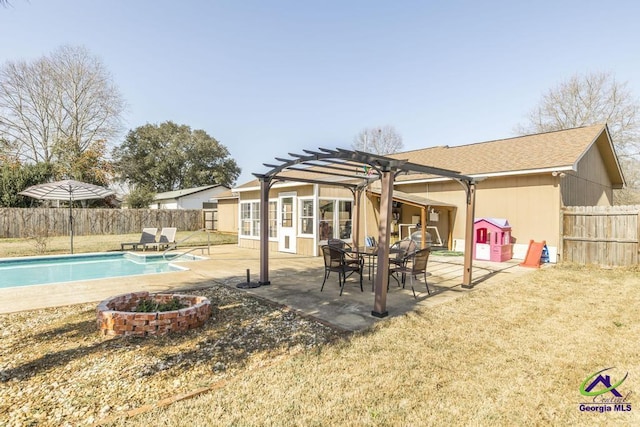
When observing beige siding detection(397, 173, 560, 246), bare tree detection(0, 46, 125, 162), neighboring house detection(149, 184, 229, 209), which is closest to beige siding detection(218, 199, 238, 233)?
neighboring house detection(149, 184, 229, 209)

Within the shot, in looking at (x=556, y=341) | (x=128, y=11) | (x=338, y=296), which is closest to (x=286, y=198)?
(x=338, y=296)

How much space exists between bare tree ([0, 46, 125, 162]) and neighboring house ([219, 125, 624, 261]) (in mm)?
20564

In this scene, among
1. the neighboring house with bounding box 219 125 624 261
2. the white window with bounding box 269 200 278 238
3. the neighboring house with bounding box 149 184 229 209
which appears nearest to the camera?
the neighboring house with bounding box 219 125 624 261

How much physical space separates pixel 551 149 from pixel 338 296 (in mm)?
10195

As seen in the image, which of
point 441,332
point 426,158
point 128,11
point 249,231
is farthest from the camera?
point 426,158

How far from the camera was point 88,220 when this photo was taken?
2002 cm

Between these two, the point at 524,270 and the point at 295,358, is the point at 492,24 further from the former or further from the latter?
the point at 295,358

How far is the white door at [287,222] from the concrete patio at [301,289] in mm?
2504

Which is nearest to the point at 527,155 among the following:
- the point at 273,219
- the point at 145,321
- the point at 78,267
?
the point at 273,219

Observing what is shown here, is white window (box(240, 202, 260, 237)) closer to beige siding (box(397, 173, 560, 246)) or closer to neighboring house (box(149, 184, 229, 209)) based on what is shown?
beige siding (box(397, 173, 560, 246))

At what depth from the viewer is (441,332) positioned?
4.18 meters

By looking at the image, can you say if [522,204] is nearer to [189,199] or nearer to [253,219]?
[253,219]

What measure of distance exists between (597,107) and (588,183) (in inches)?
525

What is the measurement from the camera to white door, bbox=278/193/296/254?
1187cm
